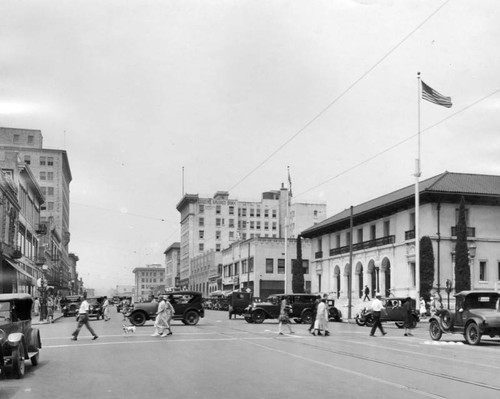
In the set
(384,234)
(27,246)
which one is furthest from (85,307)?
(27,246)

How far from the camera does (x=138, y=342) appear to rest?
70.9 ft

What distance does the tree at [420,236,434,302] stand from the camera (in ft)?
165

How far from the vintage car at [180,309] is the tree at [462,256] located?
73.2ft

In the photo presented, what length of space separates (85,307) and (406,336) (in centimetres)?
1311

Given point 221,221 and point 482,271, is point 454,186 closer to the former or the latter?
point 482,271

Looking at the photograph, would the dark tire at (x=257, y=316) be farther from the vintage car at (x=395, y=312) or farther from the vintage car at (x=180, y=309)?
the vintage car at (x=395, y=312)

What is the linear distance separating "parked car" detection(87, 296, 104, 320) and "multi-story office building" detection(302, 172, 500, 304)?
1852 cm

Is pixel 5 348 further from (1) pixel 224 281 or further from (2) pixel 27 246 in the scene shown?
(1) pixel 224 281

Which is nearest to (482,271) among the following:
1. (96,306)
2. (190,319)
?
(190,319)

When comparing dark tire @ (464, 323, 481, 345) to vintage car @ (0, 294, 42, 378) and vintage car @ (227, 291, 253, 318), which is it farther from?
vintage car @ (227, 291, 253, 318)

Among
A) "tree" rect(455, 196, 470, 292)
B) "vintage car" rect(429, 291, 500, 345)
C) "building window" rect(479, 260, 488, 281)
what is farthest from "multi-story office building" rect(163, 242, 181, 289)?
"vintage car" rect(429, 291, 500, 345)

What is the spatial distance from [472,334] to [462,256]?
27808 mm

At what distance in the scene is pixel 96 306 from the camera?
48.0m

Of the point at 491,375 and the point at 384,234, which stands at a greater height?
the point at 384,234
